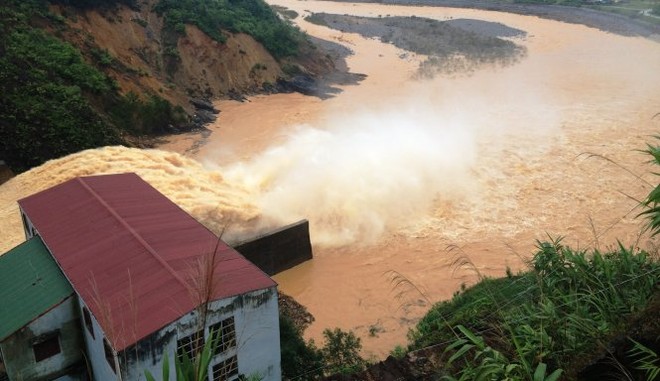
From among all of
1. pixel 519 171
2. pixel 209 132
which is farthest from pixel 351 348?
pixel 209 132

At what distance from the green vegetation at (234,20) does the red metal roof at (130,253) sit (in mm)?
23411

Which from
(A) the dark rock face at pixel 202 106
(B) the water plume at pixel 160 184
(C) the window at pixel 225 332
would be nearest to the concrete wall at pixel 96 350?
(C) the window at pixel 225 332

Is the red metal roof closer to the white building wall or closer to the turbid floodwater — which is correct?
Answer: the white building wall

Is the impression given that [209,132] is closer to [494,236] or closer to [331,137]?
[331,137]

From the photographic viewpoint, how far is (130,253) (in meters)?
10.5

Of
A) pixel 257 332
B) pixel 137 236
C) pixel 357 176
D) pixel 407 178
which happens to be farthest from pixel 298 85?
pixel 257 332

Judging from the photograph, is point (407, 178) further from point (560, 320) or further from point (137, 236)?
point (560, 320)

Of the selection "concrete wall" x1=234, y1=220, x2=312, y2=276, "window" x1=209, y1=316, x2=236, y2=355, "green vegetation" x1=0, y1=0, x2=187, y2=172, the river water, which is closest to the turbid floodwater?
the river water

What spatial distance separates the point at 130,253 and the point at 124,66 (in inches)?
855

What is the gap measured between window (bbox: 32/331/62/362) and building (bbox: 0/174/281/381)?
0.46 metres

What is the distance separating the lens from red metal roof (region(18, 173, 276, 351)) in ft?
29.1

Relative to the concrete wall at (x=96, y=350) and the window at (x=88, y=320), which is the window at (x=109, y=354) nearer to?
the concrete wall at (x=96, y=350)

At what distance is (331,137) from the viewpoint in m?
27.6

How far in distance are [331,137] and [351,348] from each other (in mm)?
17270
